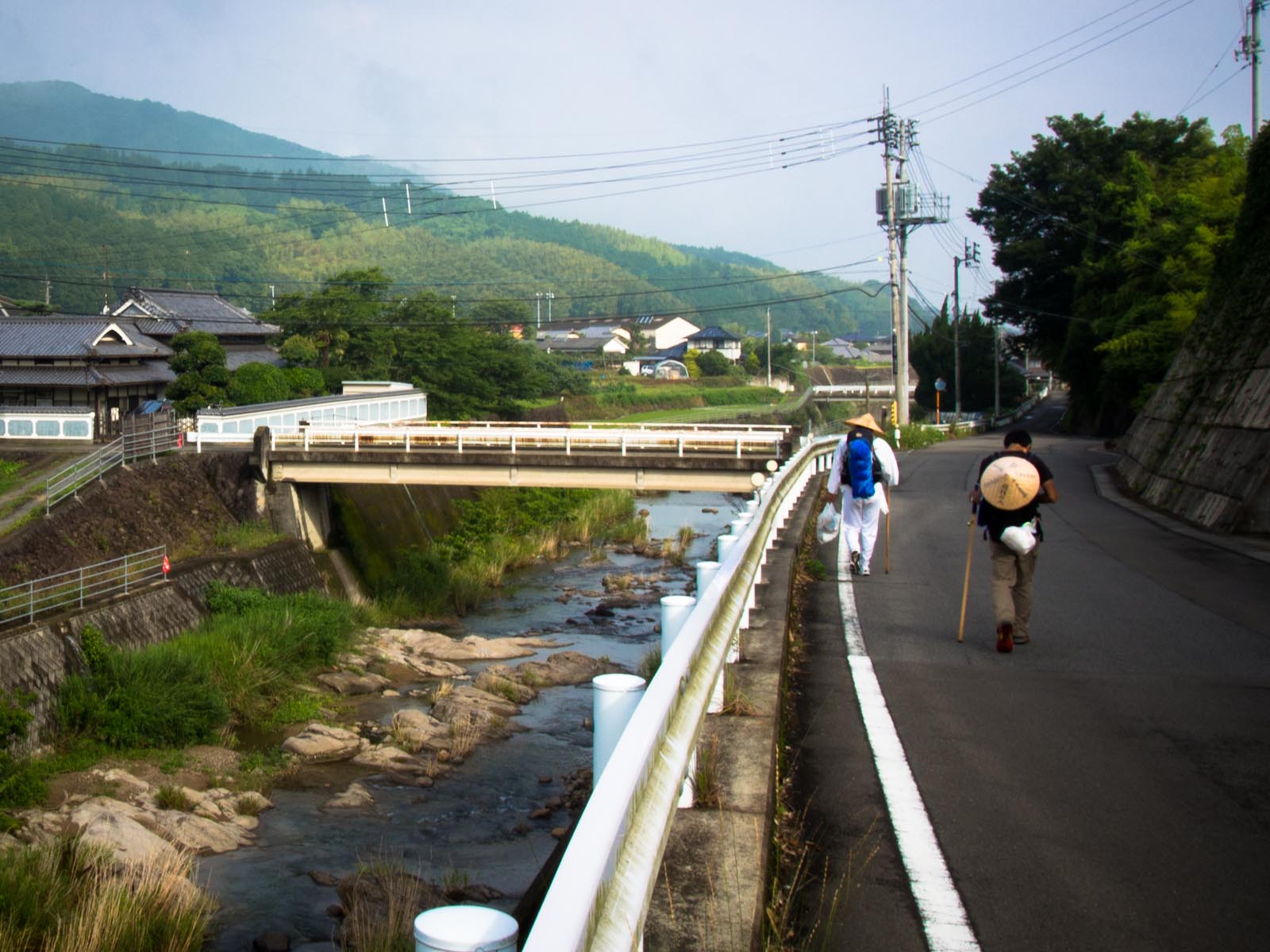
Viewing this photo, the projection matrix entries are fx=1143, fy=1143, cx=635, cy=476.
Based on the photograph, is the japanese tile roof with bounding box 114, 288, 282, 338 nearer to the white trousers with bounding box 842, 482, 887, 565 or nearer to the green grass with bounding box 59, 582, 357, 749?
the green grass with bounding box 59, 582, 357, 749

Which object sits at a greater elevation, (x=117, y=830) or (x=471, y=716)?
(x=117, y=830)

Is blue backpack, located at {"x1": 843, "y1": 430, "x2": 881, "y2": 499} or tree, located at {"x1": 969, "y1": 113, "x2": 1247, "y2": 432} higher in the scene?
tree, located at {"x1": 969, "y1": 113, "x2": 1247, "y2": 432}

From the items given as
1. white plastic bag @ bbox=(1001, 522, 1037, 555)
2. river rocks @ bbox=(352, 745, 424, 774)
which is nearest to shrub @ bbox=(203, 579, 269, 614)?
river rocks @ bbox=(352, 745, 424, 774)

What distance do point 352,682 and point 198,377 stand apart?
18016mm

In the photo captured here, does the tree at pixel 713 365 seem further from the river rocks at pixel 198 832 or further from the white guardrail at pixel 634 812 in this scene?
the white guardrail at pixel 634 812

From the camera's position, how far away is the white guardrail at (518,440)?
27266mm

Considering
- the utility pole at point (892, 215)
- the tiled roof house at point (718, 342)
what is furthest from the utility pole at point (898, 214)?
the tiled roof house at point (718, 342)

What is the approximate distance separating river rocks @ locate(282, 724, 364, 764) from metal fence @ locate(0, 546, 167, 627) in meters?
4.41

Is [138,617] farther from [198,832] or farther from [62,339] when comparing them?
[62,339]

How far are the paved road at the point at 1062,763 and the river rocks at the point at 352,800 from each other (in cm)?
710

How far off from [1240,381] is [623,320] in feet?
419

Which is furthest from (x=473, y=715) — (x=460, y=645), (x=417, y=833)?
(x=460, y=645)

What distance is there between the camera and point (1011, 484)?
812cm

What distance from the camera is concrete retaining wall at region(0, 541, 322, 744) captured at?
16297mm
